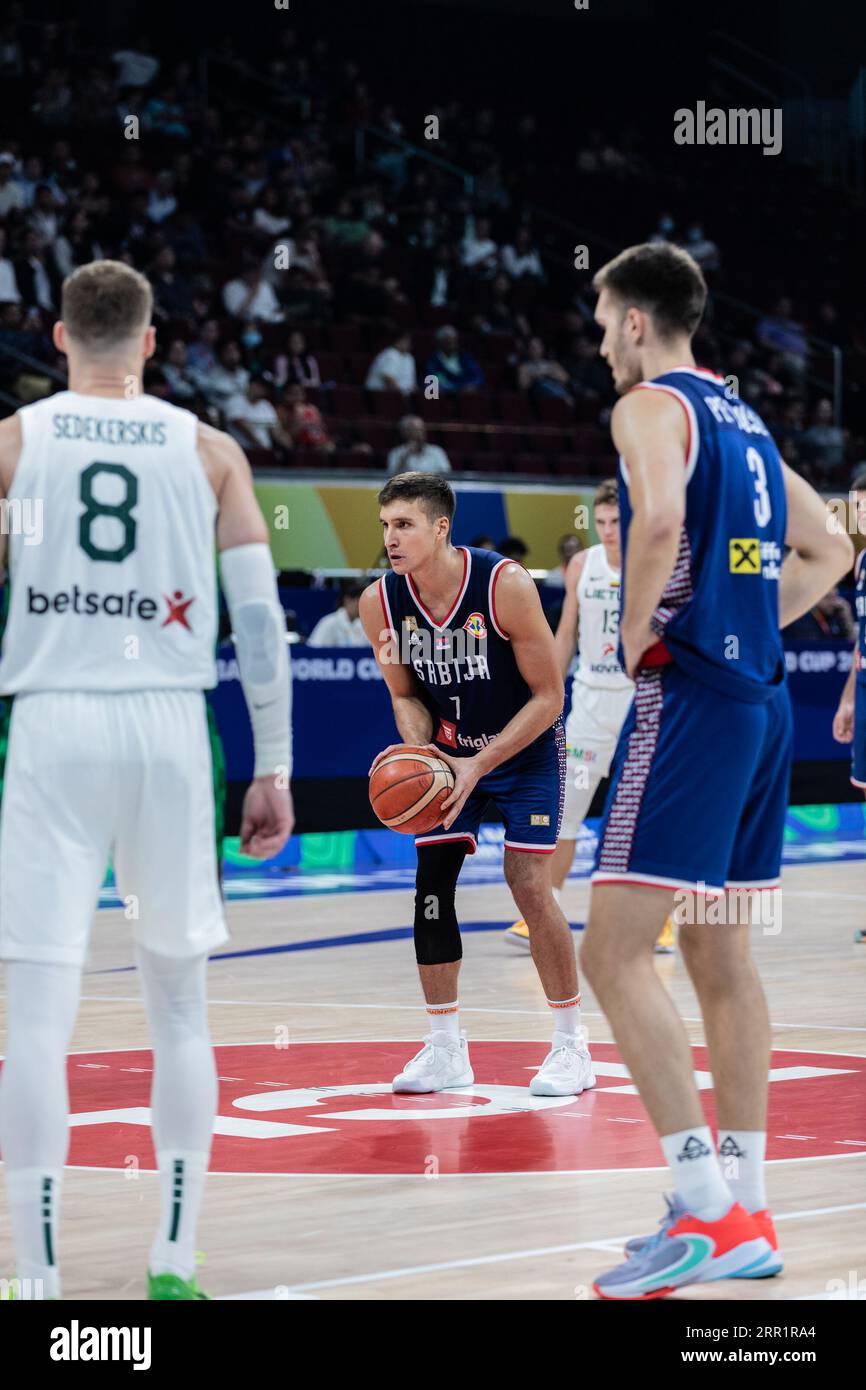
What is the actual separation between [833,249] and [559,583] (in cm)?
1276

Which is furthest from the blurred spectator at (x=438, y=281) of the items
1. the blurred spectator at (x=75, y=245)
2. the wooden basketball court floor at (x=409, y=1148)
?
the wooden basketball court floor at (x=409, y=1148)

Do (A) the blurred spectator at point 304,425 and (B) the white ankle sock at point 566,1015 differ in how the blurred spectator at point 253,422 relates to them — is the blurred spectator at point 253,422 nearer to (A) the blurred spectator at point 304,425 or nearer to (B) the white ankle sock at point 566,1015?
(A) the blurred spectator at point 304,425

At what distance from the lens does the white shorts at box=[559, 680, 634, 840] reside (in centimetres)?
956

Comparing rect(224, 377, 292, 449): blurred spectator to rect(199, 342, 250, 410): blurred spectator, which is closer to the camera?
rect(224, 377, 292, 449): blurred spectator

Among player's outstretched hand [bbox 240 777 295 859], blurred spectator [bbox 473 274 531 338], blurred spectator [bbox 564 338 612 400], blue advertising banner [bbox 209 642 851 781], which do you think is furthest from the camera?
blurred spectator [bbox 473 274 531 338]

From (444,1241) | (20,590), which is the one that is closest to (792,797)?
(444,1241)

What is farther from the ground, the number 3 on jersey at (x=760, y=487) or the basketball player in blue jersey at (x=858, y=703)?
the number 3 on jersey at (x=760, y=487)

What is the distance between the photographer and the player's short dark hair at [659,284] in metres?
4.18

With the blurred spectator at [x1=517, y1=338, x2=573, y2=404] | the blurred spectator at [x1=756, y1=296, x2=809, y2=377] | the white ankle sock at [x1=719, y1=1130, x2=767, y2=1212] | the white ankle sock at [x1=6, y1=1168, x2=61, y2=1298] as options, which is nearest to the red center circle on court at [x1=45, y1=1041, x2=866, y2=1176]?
the white ankle sock at [x1=719, y1=1130, x2=767, y2=1212]

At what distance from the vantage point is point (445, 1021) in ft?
21.2

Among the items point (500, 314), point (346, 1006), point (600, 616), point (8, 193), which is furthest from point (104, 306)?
point (500, 314)

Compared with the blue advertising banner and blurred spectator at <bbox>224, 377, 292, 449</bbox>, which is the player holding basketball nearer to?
the blue advertising banner

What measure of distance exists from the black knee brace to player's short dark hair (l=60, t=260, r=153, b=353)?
9.61ft

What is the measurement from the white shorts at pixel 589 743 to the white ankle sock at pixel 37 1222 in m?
6.03
